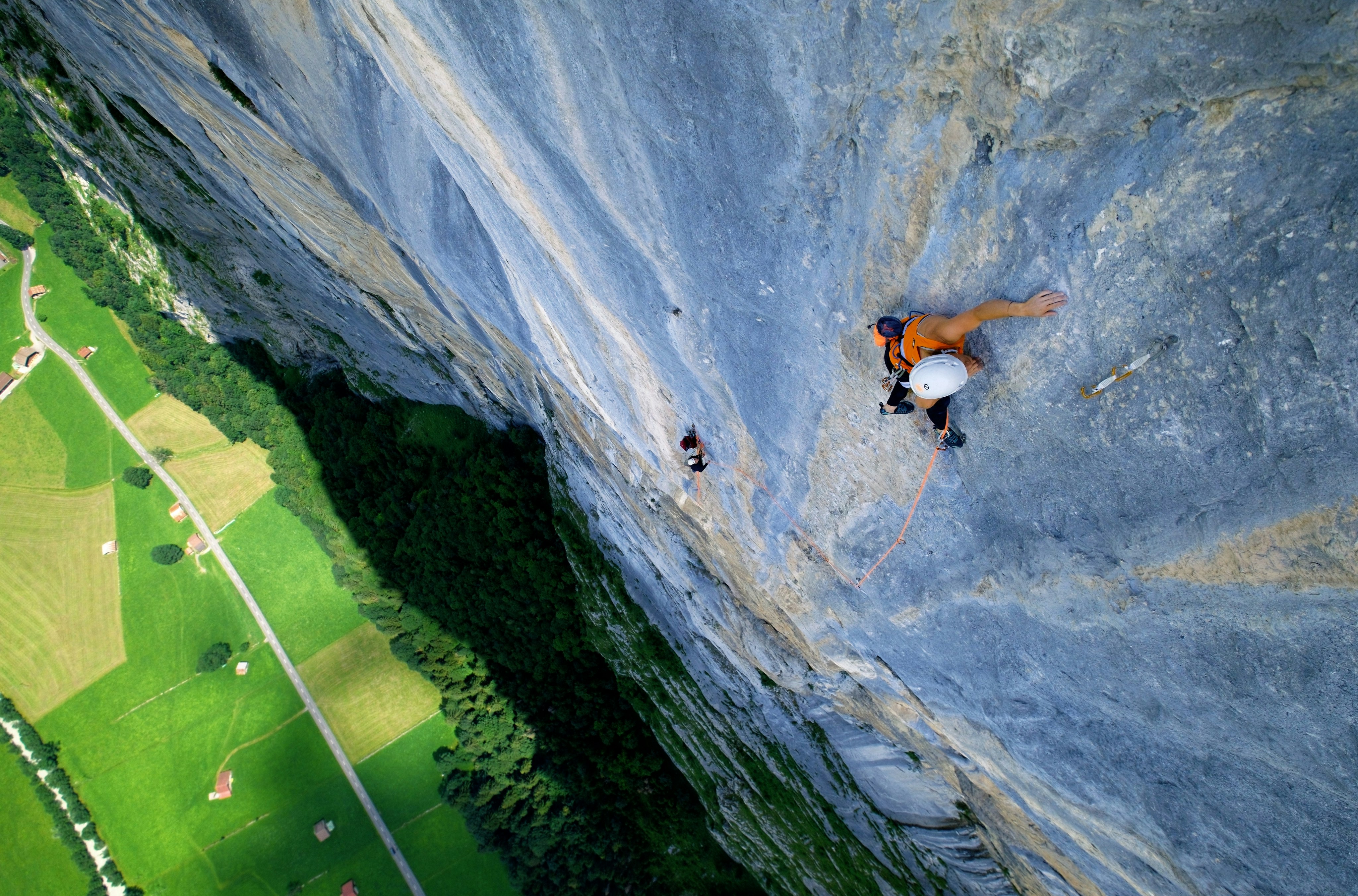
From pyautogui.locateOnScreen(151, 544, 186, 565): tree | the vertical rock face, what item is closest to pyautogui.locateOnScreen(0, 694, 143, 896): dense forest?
pyautogui.locateOnScreen(151, 544, 186, 565): tree

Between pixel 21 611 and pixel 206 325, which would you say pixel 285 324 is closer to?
pixel 206 325

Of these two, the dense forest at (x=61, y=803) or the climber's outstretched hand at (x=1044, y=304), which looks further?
the dense forest at (x=61, y=803)

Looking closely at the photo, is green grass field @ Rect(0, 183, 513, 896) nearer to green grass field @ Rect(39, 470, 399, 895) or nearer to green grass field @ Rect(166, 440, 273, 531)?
green grass field @ Rect(39, 470, 399, 895)

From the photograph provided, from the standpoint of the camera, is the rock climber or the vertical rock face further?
the rock climber

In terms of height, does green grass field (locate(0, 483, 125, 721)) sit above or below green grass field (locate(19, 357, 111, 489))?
below

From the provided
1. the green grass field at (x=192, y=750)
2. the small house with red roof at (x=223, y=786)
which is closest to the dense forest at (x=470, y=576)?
the green grass field at (x=192, y=750)

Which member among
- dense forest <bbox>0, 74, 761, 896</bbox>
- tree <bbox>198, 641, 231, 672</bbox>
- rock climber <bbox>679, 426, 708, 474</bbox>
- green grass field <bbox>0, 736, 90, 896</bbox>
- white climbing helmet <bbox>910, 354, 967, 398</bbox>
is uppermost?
white climbing helmet <bbox>910, 354, 967, 398</bbox>

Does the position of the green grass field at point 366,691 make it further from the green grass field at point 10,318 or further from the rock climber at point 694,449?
the rock climber at point 694,449
